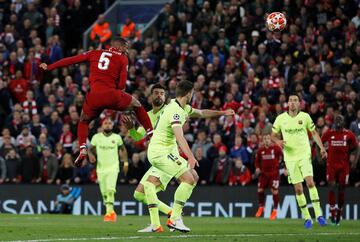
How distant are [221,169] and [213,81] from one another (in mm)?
3078

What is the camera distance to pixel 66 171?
29.6m

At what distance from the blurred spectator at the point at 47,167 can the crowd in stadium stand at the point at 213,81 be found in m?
0.03

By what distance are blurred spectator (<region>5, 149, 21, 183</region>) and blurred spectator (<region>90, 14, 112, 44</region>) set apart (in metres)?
6.36

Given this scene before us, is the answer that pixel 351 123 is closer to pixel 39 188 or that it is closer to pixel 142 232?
pixel 39 188

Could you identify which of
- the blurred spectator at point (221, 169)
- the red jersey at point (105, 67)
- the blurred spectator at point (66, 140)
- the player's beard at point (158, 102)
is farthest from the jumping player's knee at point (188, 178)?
the blurred spectator at point (66, 140)

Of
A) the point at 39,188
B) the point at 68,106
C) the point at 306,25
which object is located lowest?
the point at 39,188

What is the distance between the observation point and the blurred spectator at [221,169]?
91.9ft

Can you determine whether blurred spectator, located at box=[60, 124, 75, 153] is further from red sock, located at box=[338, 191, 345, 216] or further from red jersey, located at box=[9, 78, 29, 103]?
red sock, located at box=[338, 191, 345, 216]

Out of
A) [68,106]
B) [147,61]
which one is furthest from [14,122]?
[147,61]

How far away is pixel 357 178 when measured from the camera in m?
26.8

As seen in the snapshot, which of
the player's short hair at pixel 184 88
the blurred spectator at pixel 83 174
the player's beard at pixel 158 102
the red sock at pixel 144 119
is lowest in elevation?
the blurred spectator at pixel 83 174

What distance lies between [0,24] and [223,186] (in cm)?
1172

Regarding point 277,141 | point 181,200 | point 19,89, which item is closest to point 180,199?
point 181,200

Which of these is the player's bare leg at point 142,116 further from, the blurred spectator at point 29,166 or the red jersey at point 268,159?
the blurred spectator at point 29,166
